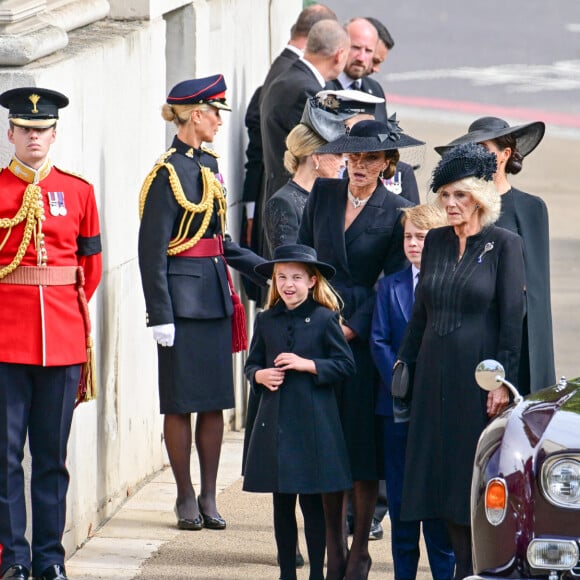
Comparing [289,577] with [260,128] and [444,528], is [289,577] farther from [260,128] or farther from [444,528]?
[260,128]

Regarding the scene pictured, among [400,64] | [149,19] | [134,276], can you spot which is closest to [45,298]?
[134,276]

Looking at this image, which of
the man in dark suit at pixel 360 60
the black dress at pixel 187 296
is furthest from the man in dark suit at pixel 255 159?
the black dress at pixel 187 296

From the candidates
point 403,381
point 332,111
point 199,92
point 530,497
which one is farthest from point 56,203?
point 530,497

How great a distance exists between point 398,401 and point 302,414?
0.38m

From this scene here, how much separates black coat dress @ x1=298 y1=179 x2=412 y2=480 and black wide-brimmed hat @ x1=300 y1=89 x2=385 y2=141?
549 mm

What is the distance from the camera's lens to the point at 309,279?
22.7 ft

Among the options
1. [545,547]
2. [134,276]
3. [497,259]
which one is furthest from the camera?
[134,276]

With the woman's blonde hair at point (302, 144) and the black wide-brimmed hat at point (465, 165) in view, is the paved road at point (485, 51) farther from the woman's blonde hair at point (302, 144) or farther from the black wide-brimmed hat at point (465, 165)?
the black wide-brimmed hat at point (465, 165)

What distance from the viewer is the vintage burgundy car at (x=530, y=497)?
18.0ft

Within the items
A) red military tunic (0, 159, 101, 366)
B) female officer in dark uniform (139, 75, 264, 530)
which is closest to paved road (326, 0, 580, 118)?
female officer in dark uniform (139, 75, 264, 530)

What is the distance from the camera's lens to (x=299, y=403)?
6.85 metres

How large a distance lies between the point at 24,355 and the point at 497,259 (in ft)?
6.25

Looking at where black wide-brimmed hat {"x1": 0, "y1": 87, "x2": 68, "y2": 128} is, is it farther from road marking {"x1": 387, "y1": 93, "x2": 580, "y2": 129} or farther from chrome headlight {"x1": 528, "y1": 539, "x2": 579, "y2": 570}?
road marking {"x1": 387, "y1": 93, "x2": 580, "y2": 129}

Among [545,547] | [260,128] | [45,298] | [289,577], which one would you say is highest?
[260,128]
